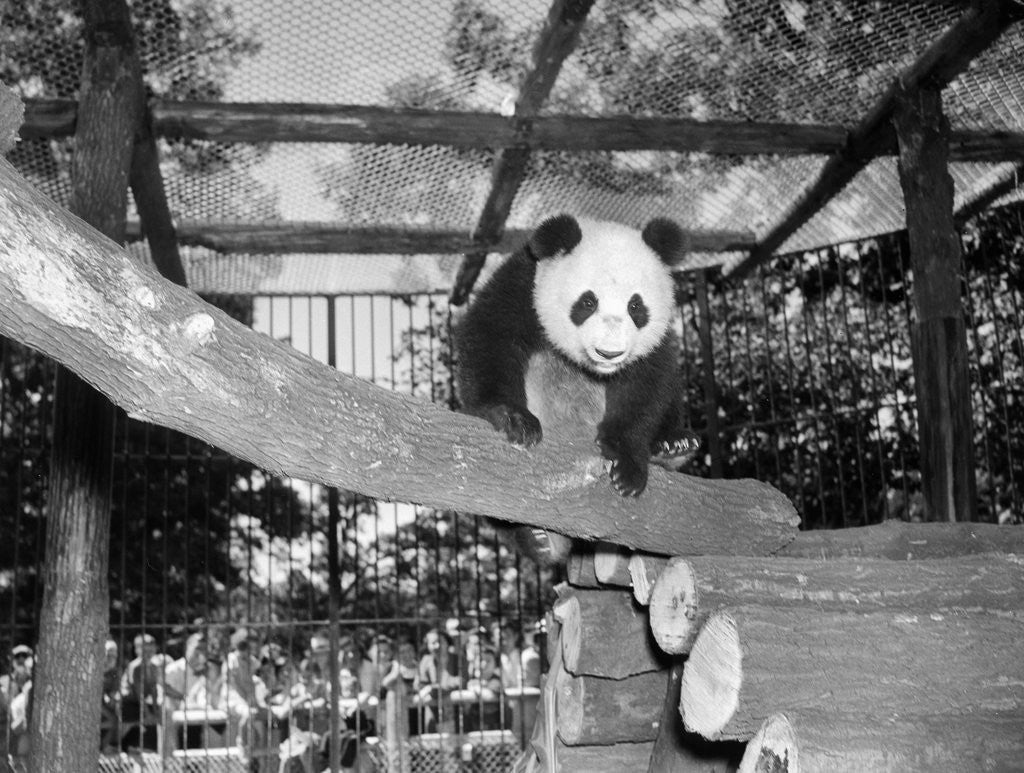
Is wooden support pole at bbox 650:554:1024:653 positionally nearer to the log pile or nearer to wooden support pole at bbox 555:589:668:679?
the log pile

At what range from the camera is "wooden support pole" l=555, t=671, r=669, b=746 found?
397 centimetres

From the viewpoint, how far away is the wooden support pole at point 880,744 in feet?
8.59

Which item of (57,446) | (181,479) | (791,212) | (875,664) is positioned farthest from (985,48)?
(181,479)

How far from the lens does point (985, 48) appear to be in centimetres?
526

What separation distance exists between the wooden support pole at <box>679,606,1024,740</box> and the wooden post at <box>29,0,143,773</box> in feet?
9.26

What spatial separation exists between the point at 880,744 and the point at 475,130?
13.7 ft

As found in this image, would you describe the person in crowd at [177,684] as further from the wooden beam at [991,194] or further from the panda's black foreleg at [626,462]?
the wooden beam at [991,194]

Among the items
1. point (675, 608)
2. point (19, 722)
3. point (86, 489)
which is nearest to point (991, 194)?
point (675, 608)

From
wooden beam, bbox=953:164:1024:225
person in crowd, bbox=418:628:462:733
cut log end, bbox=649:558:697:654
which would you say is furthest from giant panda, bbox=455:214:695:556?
person in crowd, bbox=418:628:462:733

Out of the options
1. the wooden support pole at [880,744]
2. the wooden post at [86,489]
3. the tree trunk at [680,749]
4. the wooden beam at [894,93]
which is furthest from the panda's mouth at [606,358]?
the wooden beam at [894,93]

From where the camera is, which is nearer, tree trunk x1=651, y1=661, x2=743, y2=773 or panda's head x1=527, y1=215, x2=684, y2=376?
tree trunk x1=651, y1=661, x2=743, y2=773

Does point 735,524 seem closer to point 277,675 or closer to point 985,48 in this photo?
point 985,48

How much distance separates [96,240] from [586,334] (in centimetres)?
239

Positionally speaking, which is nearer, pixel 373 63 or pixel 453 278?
pixel 373 63
